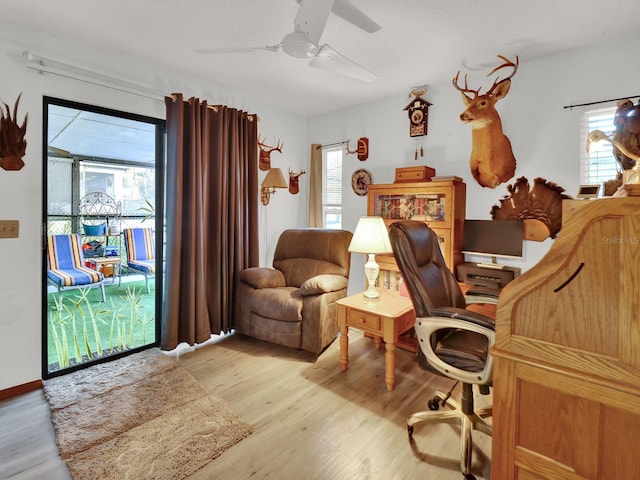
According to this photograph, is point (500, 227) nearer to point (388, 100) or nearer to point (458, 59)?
point (458, 59)

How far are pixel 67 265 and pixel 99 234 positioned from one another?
13.0 inches

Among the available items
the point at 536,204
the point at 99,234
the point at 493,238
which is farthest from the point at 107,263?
the point at 536,204

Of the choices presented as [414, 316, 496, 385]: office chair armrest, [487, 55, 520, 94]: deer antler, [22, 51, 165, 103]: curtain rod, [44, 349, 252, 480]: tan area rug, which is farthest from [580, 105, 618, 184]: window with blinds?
[22, 51, 165, 103]: curtain rod

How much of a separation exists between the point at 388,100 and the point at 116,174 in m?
2.71

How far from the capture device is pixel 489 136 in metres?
2.83

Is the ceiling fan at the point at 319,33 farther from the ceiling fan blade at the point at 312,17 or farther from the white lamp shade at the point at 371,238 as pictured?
the white lamp shade at the point at 371,238

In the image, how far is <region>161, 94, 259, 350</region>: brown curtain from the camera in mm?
2826

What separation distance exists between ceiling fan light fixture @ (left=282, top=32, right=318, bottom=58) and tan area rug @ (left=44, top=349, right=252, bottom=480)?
85.5 inches

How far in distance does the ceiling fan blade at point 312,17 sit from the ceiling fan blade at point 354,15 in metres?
0.38

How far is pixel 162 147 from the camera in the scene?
2.95m

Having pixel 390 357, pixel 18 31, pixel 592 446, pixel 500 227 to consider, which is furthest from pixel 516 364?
pixel 18 31

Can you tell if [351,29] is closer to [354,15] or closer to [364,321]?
[354,15]

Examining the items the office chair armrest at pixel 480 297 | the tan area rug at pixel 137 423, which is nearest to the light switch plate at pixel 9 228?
the tan area rug at pixel 137 423

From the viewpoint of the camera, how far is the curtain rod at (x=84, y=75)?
2.22 meters
